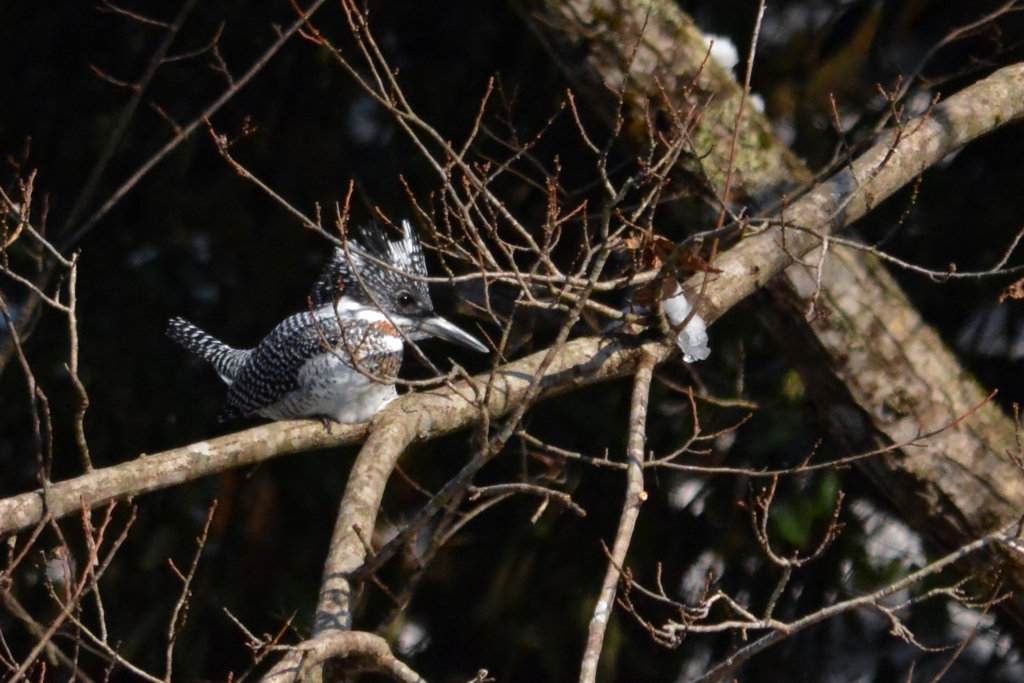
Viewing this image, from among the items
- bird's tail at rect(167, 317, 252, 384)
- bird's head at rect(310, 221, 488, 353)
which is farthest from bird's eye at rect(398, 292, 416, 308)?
bird's tail at rect(167, 317, 252, 384)

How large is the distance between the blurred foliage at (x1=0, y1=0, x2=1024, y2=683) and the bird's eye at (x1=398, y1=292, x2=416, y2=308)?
220 millimetres

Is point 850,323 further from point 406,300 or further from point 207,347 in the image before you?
point 207,347

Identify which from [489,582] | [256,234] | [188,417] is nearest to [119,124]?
[256,234]

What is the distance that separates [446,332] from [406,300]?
0.48 feet

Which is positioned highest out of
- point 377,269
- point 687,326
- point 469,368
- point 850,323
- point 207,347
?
point 207,347

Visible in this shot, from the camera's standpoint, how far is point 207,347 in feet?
11.1

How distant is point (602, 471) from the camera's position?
3377 mm

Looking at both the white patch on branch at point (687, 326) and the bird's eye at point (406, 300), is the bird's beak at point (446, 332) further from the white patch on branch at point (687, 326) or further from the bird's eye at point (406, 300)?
the white patch on branch at point (687, 326)

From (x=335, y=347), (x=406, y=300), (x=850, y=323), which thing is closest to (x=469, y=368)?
(x=406, y=300)

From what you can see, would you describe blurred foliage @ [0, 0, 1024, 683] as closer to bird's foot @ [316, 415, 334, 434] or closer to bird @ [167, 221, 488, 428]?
bird @ [167, 221, 488, 428]

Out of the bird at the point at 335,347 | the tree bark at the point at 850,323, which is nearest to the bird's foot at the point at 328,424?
the bird at the point at 335,347

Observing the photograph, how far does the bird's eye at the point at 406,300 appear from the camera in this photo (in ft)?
10.5

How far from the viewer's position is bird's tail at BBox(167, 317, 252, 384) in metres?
3.39

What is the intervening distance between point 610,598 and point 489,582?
1633mm
